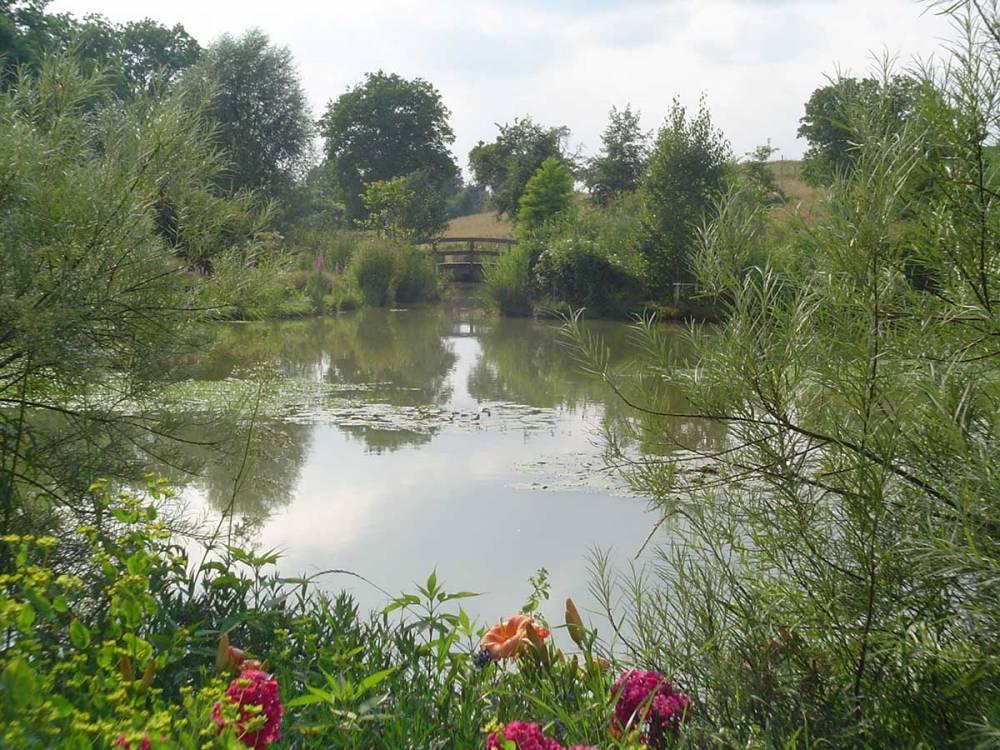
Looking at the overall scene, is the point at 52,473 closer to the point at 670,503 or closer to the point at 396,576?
the point at 396,576

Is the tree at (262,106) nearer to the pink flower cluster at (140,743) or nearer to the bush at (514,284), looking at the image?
the bush at (514,284)

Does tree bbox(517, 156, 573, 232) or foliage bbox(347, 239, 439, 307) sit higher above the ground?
tree bbox(517, 156, 573, 232)

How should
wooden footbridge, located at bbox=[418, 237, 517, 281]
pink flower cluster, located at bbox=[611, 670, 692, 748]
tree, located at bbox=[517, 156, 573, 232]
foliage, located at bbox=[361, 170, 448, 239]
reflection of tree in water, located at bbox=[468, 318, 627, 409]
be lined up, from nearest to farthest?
1. pink flower cluster, located at bbox=[611, 670, 692, 748]
2. reflection of tree in water, located at bbox=[468, 318, 627, 409]
3. wooden footbridge, located at bbox=[418, 237, 517, 281]
4. tree, located at bbox=[517, 156, 573, 232]
5. foliage, located at bbox=[361, 170, 448, 239]

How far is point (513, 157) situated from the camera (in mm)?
43156

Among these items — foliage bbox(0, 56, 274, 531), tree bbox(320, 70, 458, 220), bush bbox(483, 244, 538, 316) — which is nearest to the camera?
foliage bbox(0, 56, 274, 531)

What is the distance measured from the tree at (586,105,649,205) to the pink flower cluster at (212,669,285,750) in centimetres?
3655

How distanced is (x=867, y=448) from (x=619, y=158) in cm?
3661

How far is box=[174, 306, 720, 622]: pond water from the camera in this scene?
485cm

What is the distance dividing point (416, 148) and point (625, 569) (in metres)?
47.2

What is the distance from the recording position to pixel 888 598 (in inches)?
87.1

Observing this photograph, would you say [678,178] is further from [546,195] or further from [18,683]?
[18,683]

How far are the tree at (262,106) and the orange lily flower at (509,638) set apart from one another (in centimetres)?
3068

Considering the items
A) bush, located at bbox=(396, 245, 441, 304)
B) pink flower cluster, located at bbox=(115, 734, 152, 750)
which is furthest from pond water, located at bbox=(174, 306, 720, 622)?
bush, located at bbox=(396, 245, 441, 304)

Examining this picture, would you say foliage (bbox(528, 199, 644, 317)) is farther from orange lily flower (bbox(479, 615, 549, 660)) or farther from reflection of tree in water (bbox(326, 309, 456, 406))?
orange lily flower (bbox(479, 615, 549, 660))
